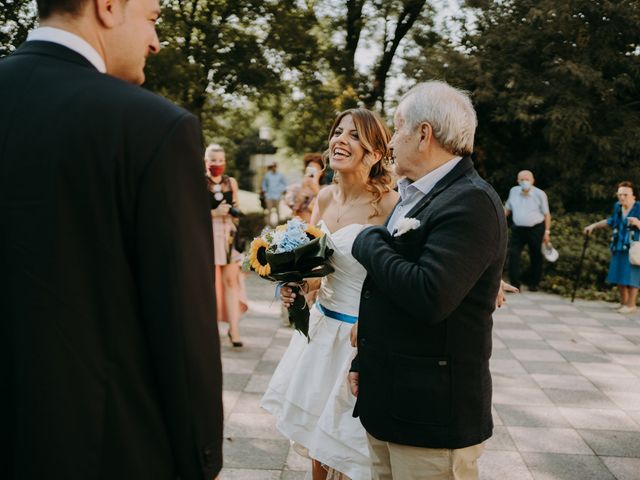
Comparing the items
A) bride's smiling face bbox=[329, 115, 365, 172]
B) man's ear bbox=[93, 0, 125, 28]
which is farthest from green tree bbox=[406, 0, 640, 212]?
man's ear bbox=[93, 0, 125, 28]

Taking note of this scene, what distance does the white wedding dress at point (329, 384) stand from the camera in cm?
298

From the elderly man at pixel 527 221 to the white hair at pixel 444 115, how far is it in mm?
9434

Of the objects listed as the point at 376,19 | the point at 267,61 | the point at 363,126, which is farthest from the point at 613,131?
the point at 363,126

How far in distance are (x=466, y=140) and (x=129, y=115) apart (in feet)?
4.52

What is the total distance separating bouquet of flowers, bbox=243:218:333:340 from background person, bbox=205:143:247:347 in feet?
10.2

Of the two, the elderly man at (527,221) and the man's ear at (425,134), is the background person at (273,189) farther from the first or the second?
the man's ear at (425,134)

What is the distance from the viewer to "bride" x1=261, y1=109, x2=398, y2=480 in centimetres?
301

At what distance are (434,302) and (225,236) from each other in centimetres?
471

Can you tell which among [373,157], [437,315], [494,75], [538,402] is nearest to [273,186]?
[494,75]

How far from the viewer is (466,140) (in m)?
2.21

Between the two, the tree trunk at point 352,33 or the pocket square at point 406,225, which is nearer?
the pocket square at point 406,225

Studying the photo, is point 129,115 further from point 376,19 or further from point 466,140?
point 376,19

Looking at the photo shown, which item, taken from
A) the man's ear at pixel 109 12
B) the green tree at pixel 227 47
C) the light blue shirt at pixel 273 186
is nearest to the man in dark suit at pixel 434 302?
the man's ear at pixel 109 12


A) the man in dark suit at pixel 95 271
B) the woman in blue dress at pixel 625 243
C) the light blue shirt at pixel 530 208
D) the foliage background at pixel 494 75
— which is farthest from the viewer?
the foliage background at pixel 494 75
